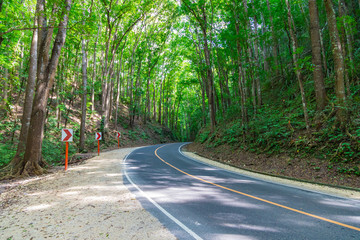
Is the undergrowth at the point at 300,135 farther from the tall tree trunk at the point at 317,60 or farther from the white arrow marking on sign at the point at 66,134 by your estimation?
the white arrow marking on sign at the point at 66,134

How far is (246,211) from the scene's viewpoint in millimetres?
4172

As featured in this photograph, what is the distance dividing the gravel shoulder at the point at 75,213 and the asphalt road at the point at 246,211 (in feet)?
1.48

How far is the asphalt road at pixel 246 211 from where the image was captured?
3.25 meters

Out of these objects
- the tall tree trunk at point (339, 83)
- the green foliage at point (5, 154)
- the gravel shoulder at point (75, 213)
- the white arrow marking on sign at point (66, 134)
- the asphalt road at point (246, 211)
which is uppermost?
the tall tree trunk at point (339, 83)

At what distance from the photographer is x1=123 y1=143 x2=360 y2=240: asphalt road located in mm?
3252

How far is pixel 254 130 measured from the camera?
486 inches

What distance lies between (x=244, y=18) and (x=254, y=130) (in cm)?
798

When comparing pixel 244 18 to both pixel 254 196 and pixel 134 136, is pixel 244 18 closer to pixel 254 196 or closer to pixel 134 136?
pixel 254 196

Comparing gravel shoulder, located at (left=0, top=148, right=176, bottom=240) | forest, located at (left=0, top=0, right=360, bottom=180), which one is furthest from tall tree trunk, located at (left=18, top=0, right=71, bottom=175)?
gravel shoulder, located at (left=0, top=148, right=176, bottom=240)

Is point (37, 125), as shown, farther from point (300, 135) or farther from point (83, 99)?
point (300, 135)

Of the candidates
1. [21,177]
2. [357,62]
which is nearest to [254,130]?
[357,62]

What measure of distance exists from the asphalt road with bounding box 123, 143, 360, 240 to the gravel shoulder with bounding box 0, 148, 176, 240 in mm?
450

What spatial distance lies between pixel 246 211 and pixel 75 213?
157 inches

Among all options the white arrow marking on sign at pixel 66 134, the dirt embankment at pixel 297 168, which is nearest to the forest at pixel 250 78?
the dirt embankment at pixel 297 168
